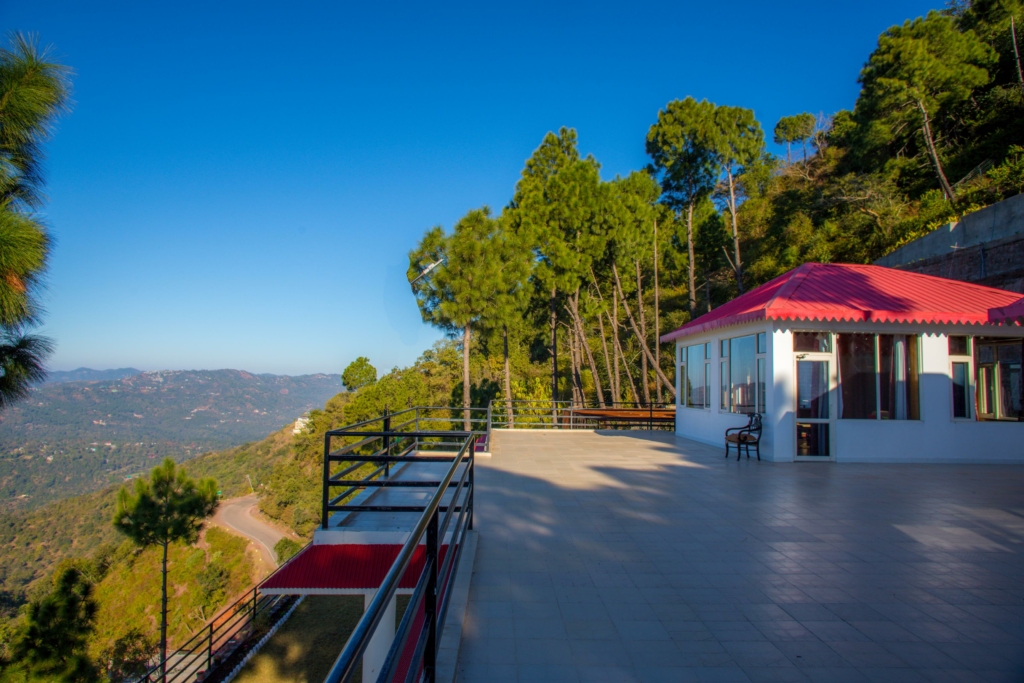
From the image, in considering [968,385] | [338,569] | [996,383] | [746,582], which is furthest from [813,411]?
[338,569]

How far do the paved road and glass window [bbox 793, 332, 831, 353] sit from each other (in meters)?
37.4

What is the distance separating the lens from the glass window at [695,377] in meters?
13.5

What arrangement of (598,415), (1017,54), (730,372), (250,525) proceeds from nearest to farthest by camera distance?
(730,372), (598,415), (1017,54), (250,525)

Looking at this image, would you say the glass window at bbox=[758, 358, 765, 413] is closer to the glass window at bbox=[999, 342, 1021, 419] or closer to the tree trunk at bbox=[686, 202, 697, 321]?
the glass window at bbox=[999, 342, 1021, 419]

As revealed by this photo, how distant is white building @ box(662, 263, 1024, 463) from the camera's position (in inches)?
392

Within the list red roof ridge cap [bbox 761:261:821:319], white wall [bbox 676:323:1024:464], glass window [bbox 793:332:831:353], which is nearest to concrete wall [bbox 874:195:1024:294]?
white wall [bbox 676:323:1024:464]

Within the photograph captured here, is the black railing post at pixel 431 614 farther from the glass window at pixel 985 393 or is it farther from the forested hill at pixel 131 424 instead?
the forested hill at pixel 131 424

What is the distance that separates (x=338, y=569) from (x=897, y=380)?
1003 centimetres

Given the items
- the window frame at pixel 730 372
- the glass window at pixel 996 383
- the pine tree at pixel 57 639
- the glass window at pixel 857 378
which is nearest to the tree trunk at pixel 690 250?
the window frame at pixel 730 372

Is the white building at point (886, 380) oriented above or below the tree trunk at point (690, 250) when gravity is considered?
below

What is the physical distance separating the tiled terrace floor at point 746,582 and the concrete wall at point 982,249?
7726mm

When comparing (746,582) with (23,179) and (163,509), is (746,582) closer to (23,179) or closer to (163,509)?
(23,179)

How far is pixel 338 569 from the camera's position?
5059mm

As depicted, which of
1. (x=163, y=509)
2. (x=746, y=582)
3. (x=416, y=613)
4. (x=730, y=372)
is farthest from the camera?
(x=163, y=509)
